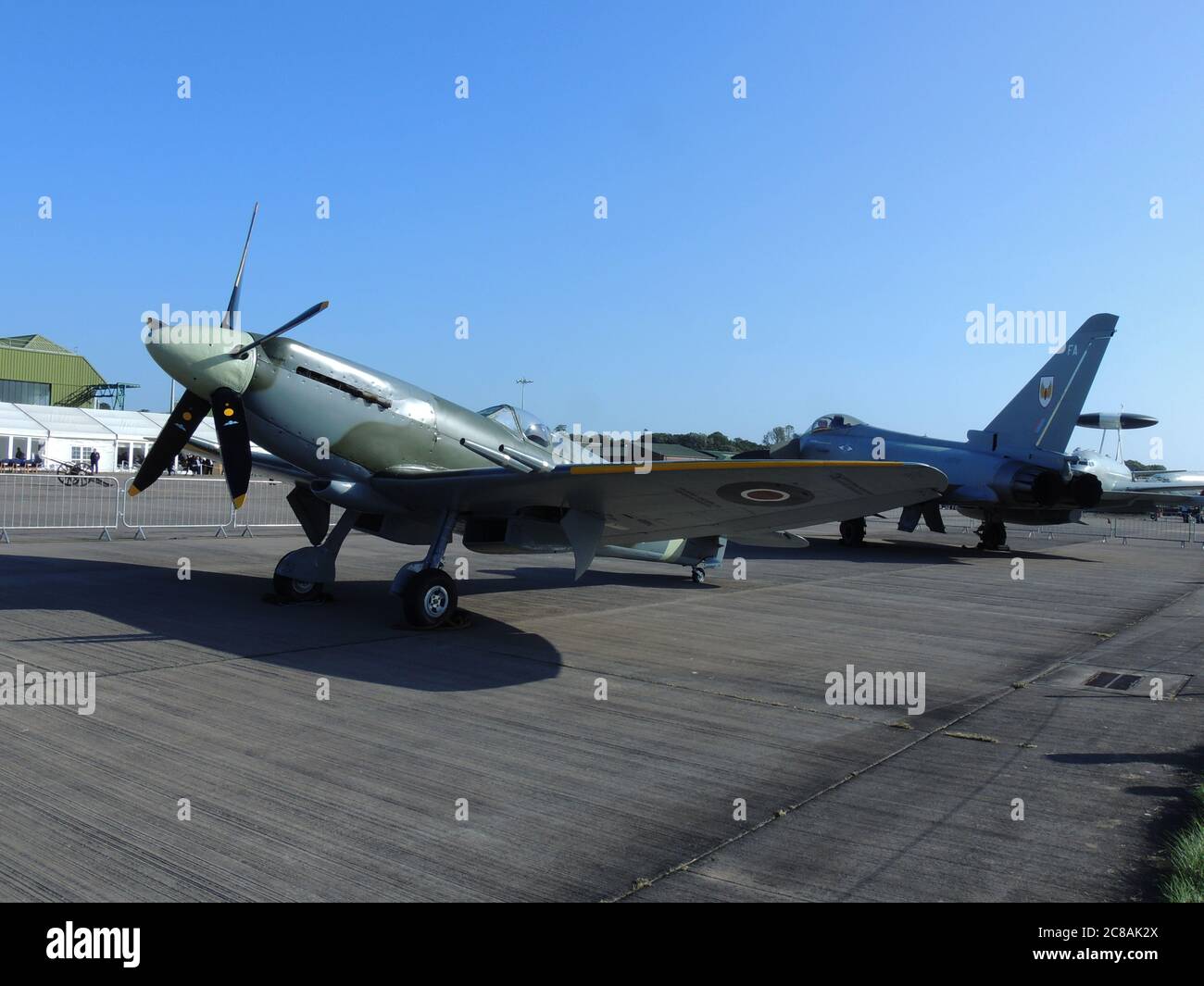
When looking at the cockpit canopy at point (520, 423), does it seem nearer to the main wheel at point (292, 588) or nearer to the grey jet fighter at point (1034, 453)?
the main wheel at point (292, 588)

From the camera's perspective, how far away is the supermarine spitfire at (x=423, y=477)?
784 centimetres

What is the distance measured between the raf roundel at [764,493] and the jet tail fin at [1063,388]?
51.5 ft

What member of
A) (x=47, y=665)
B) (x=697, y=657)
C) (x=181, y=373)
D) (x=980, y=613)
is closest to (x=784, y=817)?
(x=697, y=657)

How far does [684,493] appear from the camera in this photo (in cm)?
811

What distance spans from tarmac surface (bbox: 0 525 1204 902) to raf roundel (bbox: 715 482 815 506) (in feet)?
5.01

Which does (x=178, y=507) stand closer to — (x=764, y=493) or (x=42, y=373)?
(x=764, y=493)

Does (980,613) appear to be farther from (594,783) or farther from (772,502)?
(594,783)

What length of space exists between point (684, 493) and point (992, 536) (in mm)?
18005

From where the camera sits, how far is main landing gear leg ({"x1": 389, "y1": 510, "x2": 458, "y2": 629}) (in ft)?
30.3

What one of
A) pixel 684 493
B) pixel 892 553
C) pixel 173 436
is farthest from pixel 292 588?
pixel 892 553

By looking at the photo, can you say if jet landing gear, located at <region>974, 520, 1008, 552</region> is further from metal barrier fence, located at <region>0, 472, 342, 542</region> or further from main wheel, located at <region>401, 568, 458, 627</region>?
main wheel, located at <region>401, 568, 458, 627</region>

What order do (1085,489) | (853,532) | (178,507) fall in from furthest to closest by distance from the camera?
1. (178,507)
2. (853,532)
3. (1085,489)

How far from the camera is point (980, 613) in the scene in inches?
473

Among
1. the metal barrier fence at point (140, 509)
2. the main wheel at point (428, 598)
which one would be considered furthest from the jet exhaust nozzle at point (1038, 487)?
the metal barrier fence at point (140, 509)
